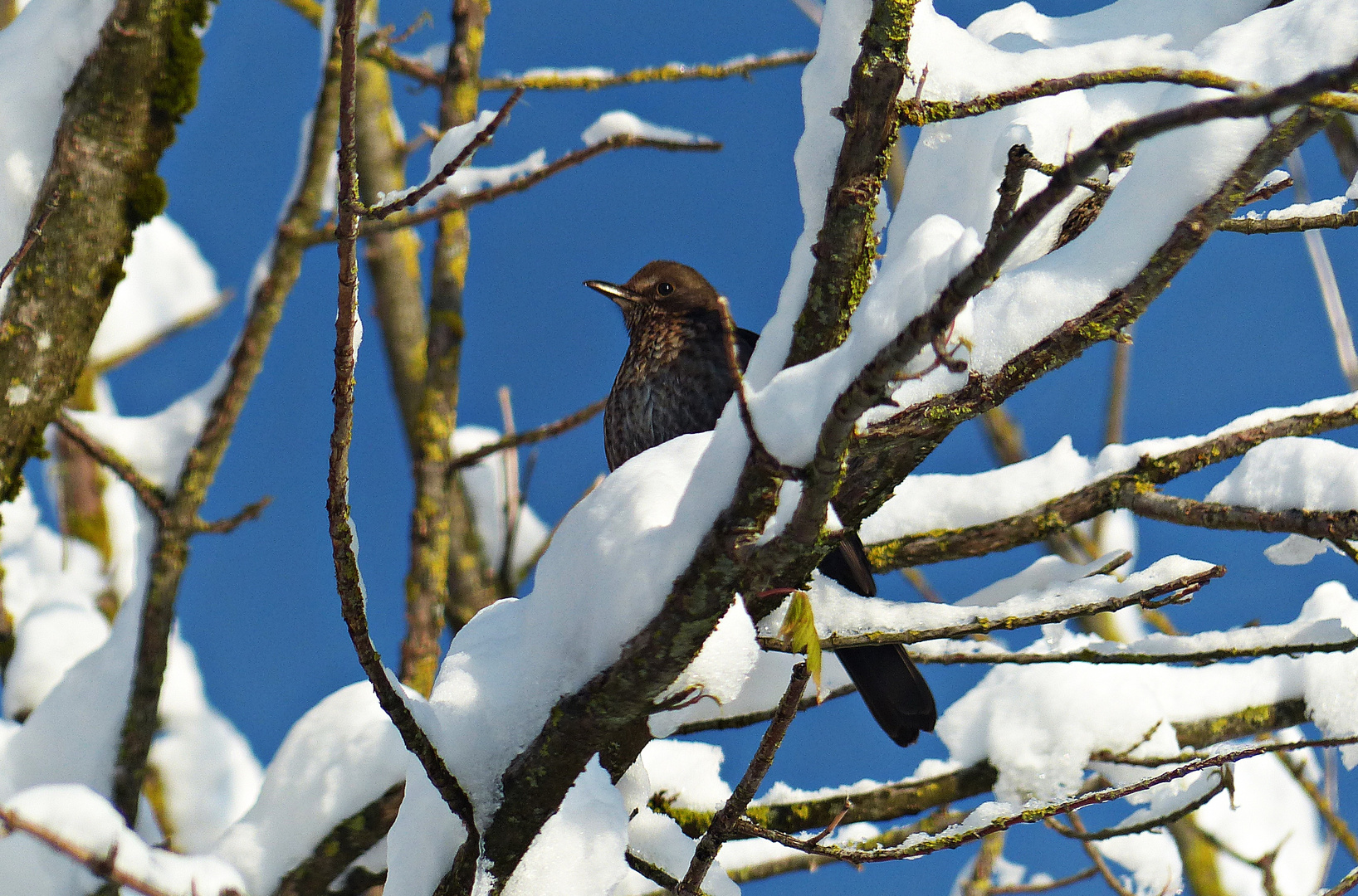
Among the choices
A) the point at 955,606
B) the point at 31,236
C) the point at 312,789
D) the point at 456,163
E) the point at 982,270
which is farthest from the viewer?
the point at 312,789

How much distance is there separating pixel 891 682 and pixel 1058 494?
0.64m

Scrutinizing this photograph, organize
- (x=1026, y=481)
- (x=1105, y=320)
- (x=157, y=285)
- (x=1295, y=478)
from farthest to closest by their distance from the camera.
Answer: (x=157, y=285) → (x=1026, y=481) → (x=1295, y=478) → (x=1105, y=320)

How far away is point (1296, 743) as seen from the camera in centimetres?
222

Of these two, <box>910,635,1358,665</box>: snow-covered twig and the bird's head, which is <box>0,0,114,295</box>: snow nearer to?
the bird's head

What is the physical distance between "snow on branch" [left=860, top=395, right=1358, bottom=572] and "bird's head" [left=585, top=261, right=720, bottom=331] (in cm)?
119

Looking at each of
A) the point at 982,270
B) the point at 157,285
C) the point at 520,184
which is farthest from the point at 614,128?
the point at 157,285

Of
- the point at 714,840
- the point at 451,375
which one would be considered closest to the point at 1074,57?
the point at 714,840

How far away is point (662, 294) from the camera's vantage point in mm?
3992

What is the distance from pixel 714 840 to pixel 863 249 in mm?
944

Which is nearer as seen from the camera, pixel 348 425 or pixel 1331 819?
pixel 348 425

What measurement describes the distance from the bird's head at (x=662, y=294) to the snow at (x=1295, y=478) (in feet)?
6.44

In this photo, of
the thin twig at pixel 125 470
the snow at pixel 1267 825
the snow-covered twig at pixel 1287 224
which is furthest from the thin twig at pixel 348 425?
the snow at pixel 1267 825

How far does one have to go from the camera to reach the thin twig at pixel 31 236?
2.43 m

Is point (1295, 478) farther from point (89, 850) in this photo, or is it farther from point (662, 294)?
point (89, 850)
